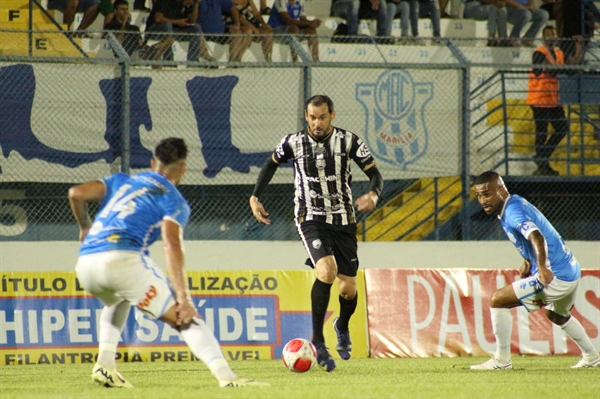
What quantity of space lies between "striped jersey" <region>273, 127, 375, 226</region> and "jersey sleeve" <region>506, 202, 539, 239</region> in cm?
135

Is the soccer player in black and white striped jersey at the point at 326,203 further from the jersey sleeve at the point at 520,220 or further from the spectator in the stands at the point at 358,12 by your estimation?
the spectator in the stands at the point at 358,12

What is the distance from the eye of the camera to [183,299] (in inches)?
237

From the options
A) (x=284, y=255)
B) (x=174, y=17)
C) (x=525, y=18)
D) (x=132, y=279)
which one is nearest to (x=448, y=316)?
(x=284, y=255)

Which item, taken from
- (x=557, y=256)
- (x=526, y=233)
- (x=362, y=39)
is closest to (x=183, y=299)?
(x=526, y=233)

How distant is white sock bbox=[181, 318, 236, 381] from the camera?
602cm

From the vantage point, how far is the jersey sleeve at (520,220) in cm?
805

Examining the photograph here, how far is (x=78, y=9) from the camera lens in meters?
15.0

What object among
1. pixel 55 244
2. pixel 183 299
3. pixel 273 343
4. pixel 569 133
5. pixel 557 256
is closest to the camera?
pixel 183 299

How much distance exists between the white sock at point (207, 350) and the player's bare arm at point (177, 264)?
0.27ft

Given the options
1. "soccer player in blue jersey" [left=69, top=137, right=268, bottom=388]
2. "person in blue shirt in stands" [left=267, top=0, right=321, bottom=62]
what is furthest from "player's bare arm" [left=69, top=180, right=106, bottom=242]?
"person in blue shirt in stands" [left=267, top=0, right=321, bottom=62]

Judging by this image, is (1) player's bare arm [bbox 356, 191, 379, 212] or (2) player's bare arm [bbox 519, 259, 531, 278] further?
(2) player's bare arm [bbox 519, 259, 531, 278]

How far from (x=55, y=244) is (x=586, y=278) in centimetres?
653

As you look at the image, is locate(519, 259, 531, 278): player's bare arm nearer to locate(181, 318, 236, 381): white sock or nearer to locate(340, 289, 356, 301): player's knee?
locate(340, 289, 356, 301): player's knee

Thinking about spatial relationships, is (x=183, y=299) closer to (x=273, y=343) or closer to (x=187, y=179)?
(x=273, y=343)
